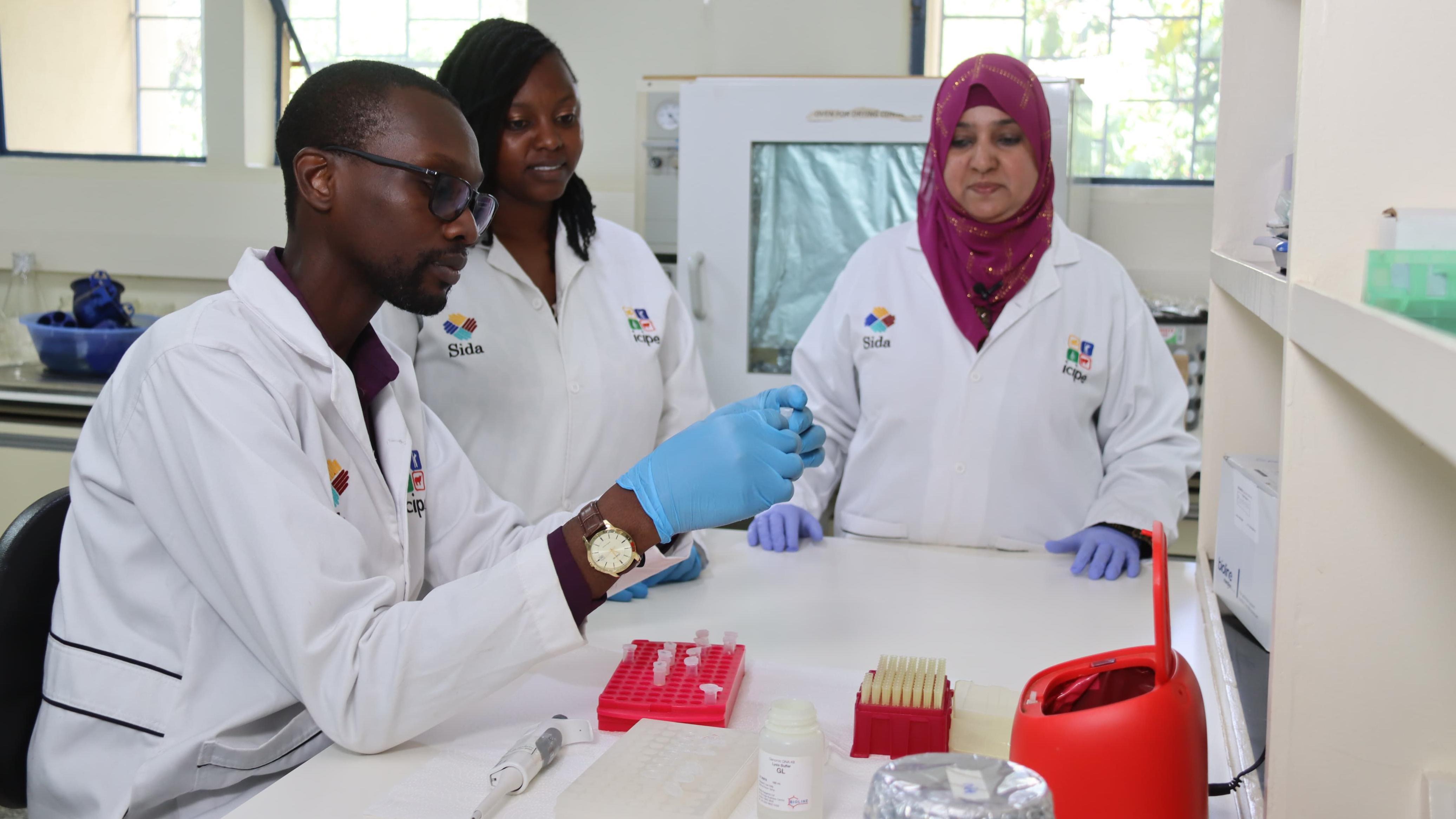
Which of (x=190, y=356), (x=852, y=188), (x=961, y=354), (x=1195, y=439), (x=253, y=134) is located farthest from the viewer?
(x=253, y=134)

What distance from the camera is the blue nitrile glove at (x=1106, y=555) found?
1.65m

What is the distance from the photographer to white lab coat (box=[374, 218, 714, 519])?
5.94ft

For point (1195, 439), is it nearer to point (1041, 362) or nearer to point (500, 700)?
point (1041, 362)

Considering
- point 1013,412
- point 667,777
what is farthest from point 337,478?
point 1013,412

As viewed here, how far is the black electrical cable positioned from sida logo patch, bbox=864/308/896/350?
3.85 feet

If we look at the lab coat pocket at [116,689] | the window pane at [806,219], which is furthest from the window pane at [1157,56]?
the lab coat pocket at [116,689]

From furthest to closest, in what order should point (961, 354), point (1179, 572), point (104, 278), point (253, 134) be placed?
1. point (253, 134)
2. point (104, 278)
3. point (961, 354)
4. point (1179, 572)

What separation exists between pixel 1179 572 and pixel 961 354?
53cm

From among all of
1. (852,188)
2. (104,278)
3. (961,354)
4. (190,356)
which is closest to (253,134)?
(104,278)

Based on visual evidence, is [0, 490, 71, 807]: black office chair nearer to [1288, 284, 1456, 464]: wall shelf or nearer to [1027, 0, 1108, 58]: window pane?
[1288, 284, 1456, 464]: wall shelf

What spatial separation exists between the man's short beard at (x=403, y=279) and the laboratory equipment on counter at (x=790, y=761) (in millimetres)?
628

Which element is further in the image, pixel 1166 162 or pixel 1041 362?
pixel 1166 162

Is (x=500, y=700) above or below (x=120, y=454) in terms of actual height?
below

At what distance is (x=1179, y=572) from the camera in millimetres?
1682
